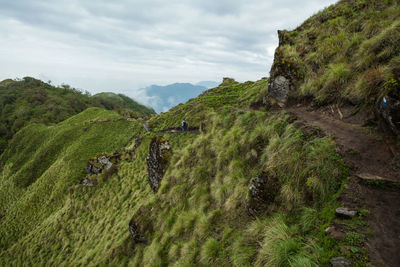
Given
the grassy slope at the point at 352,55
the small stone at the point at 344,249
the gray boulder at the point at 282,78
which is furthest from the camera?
the gray boulder at the point at 282,78

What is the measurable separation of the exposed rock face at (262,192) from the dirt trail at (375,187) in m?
1.82

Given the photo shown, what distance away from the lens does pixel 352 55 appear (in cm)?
887

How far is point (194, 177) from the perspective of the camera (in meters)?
10.4

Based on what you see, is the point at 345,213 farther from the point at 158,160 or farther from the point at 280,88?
the point at 158,160

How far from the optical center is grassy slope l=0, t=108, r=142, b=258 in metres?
30.1

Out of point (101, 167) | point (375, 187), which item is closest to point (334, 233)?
point (375, 187)

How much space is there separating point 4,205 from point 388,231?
211ft

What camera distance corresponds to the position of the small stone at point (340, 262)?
3131 mm

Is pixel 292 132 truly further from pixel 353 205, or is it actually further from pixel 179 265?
pixel 179 265

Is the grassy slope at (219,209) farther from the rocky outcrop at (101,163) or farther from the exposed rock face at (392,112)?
the rocky outcrop at (101,163)

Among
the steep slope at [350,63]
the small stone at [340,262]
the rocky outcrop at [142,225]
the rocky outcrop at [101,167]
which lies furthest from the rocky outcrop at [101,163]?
the small stone at [340,262]

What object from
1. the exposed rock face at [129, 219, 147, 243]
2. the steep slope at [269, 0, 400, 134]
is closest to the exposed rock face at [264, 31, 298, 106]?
the steep slope at [269, 0, 400, 134]

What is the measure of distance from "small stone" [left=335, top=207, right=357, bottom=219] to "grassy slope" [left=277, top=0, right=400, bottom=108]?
11.3 feet

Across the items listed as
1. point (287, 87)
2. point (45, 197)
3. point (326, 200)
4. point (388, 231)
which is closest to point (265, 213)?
point (326, 200)
